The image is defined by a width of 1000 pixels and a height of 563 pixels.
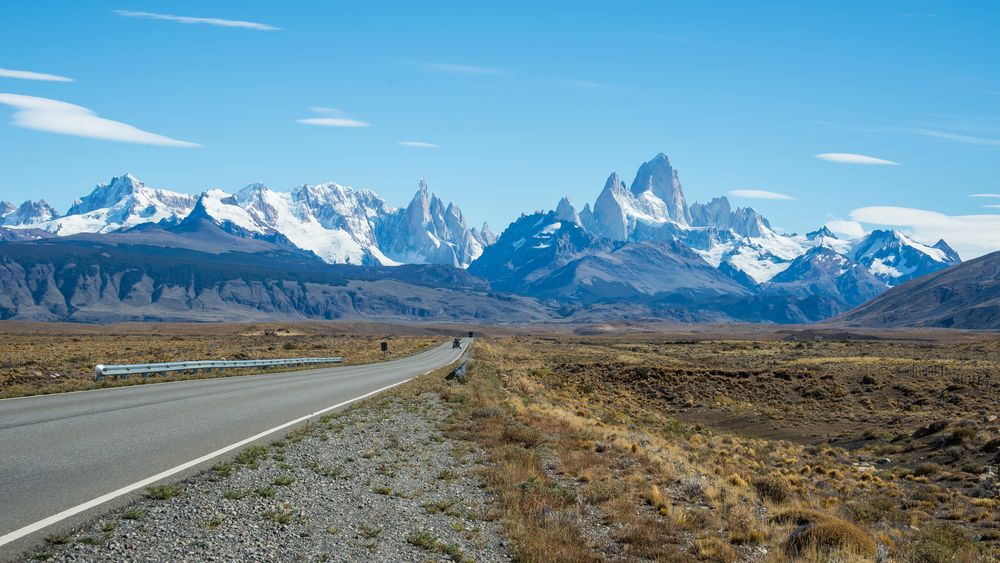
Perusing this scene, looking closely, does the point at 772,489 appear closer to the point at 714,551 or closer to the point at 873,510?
the point at 873,510

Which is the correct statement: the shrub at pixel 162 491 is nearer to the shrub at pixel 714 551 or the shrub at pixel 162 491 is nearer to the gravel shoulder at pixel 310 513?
the gravel shoulder at pixel 310 513

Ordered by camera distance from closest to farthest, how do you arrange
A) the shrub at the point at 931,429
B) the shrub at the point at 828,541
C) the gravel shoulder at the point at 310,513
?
the gravel shoulder at the point at 310,513, the shrub at the point at 828,541, the shrub at the point at 931,429

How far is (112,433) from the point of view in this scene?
15.8 meters

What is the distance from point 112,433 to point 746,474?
16.7 meters

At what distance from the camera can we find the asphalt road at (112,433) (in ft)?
34.5

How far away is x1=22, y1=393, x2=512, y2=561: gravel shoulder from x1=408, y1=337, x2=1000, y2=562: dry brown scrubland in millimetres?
860

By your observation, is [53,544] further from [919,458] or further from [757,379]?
[757,379]

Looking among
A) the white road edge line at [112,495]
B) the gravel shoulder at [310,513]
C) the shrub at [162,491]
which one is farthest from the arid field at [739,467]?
the white road edge line at [112,495]

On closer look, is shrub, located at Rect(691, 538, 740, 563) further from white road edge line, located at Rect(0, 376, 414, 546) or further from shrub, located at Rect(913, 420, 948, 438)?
shrub, located at Rect(913, 420, 948, 438)

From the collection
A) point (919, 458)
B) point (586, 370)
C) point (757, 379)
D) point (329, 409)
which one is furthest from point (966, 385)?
point (329, 409)

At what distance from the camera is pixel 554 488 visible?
46.2ft

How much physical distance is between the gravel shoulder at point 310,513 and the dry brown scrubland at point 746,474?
33.9 inches

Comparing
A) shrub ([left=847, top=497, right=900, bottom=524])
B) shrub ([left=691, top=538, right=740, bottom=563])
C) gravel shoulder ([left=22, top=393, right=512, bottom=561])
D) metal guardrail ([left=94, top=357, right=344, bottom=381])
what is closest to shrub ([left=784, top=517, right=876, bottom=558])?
shrub ([left=691, top=538, right=740, bottom=563])

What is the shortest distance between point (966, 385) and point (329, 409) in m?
42.3
